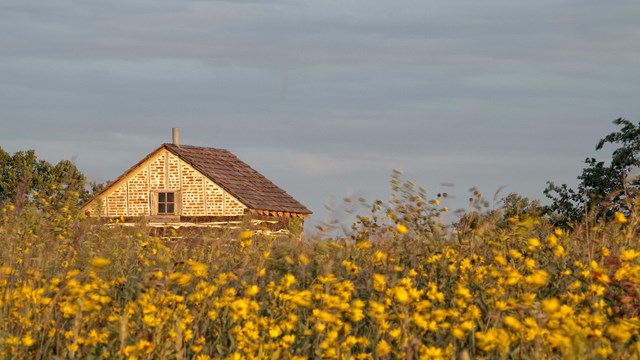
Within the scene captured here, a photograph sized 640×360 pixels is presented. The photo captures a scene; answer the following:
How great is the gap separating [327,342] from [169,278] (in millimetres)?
1177

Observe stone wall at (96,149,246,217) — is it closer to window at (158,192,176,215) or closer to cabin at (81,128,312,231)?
cabin at (81,128,312,231)

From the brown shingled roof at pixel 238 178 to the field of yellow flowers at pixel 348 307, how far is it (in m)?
31.6

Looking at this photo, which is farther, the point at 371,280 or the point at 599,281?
the point at 371,280

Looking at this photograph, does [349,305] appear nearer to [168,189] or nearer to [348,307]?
[348,307]

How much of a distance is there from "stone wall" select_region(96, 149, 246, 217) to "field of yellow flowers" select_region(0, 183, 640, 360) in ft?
104

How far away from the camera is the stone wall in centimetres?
3944

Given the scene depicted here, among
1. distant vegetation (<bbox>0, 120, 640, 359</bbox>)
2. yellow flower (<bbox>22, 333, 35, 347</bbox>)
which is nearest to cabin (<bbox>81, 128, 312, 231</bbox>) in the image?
distant vegetation (<bbox>0, 120, 640, 359</bbox>)

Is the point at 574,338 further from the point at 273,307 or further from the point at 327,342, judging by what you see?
the point at 273,307

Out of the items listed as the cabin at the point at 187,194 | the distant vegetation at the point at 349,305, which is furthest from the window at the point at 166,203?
the distant vegetation at the point at 349,305

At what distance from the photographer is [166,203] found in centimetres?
4047

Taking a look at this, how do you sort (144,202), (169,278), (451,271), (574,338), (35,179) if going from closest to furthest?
(574,338) < (169,278) < (451,271) < (144,202) < (35,179)

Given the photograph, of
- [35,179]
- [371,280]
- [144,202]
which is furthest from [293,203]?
[371,280]

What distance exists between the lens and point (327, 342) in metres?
4.57

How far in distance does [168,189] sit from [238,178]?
10.6 ft
